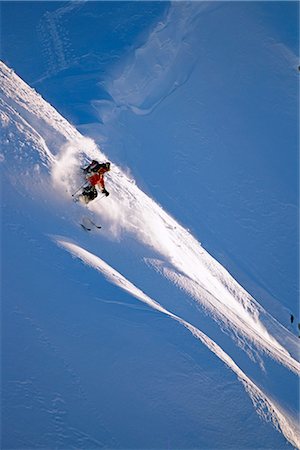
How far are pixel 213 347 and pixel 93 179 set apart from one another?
451 centimetres

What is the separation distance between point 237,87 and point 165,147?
488 centimetres

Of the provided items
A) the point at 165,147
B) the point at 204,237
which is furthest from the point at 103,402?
the point at 165,147

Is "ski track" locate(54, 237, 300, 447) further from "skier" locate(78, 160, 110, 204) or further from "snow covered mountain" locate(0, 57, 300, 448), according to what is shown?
"skier" locate(78, 160, 110, 204)

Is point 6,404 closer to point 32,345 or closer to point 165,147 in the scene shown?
point 32,345

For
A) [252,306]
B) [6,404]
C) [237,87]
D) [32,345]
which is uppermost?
[237,87]

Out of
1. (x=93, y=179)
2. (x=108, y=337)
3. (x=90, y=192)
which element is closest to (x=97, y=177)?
(x=93, y=179)

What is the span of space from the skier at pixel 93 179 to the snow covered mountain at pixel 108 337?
324mm

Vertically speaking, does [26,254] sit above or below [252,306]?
below

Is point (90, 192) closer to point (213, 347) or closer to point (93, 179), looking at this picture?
point (93, 179)

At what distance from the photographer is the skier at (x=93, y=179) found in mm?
11273

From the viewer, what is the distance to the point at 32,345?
25.0 feet

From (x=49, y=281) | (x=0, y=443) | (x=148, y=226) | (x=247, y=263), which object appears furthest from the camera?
(x=247, y=263)

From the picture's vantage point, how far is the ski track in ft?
28.3

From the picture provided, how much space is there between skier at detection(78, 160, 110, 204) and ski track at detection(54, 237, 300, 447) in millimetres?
1621
